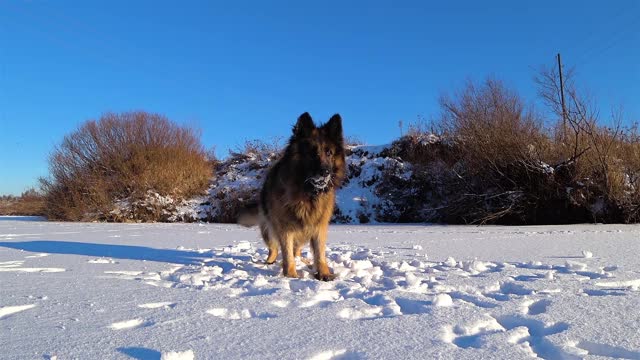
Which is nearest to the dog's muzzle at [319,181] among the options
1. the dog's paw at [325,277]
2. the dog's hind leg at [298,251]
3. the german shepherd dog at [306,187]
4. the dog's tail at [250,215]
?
the german shepherd dog at [306,187]

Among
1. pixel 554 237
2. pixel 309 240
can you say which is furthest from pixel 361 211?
pixel 309 240

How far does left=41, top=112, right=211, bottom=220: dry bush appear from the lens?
15.1 metres

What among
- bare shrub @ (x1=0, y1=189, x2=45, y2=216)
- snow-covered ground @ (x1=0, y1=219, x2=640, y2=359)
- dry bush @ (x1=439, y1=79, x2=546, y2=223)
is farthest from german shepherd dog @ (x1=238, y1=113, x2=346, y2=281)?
bare shrub @ (x1=0, y1=189, x2=45, y2=216)

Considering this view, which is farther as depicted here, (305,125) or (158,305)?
(305,125)

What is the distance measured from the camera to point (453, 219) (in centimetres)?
1188

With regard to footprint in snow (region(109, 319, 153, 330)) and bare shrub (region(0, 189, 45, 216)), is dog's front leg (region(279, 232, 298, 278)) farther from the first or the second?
bare shrub (region(0, 189, 45, 216))

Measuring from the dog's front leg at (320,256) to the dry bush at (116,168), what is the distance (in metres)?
12.1

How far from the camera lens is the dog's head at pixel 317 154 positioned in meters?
4.46

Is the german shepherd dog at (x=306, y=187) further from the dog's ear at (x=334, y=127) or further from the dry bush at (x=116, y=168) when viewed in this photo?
the dry bush at (x=116, y=168)

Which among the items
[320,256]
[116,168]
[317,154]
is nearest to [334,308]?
[320,256]

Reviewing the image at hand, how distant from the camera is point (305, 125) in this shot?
4703 millimetres

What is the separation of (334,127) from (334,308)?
7.98ft

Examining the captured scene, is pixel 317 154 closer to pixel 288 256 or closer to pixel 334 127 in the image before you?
pixel 334 127

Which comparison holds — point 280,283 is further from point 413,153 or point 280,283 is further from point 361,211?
point 413,153
